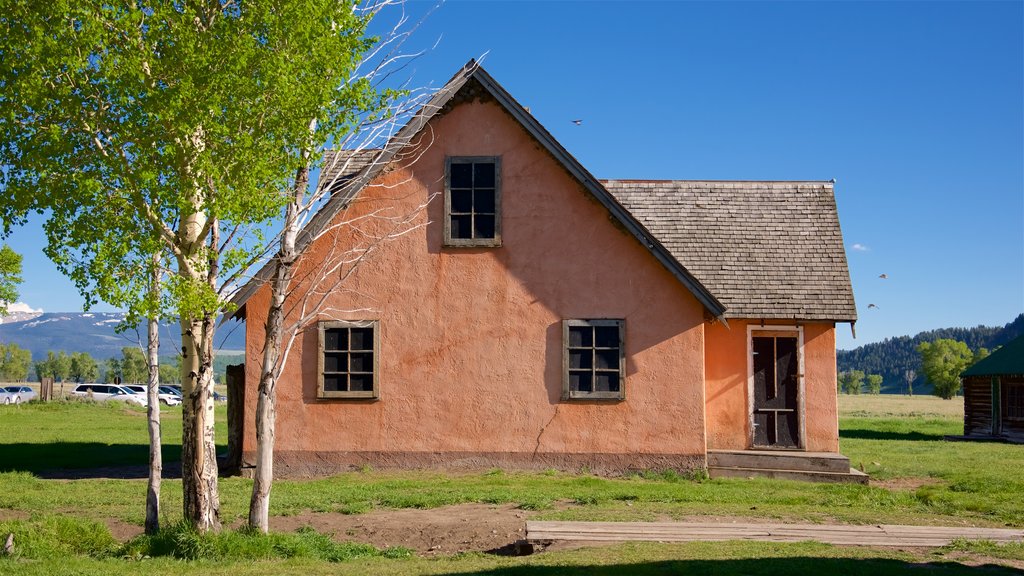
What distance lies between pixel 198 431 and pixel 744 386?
38.6 feet

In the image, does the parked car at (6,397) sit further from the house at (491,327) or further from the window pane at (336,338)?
the window pane at (336,338)

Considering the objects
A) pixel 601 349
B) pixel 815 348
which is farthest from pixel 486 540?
pixel 815 348

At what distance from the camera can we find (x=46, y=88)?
10633mm

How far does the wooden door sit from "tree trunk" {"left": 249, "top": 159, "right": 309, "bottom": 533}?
1125 centimetres

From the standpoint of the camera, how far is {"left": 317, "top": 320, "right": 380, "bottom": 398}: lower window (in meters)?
18.2

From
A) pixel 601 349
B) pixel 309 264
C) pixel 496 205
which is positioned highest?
pixel 496 205

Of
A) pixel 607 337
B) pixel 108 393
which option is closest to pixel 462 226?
pixel 607 337

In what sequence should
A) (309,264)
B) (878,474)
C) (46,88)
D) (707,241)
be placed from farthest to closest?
1. (707,241)
2. (878,474)
3. (309,264)
4. (46,88)

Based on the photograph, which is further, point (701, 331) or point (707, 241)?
point (707, 241)

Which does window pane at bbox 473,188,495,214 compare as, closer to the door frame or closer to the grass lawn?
the grass lawn

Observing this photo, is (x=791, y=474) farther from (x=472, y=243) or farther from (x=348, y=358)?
(x=348, y=358)

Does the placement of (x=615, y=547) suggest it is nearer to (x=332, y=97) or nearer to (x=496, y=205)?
(x=332, y=97)

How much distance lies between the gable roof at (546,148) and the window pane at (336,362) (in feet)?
6.15

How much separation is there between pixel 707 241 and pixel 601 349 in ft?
13.8
